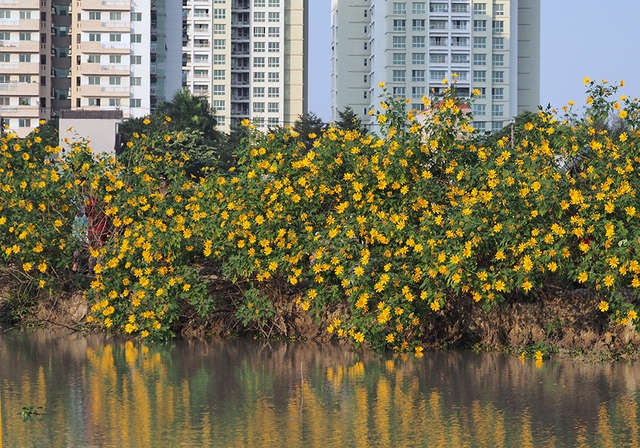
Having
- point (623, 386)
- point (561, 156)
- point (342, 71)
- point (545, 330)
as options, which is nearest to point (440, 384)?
point (623, 386)

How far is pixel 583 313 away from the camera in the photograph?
1468cm

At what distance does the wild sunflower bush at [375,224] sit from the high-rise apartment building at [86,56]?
92.6 m

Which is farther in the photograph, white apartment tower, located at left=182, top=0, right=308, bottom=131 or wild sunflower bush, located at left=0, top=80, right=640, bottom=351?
white apartment tower, located at left=182, top=0, right=308, bottom=131

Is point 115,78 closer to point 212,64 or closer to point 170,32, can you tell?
point 170,32

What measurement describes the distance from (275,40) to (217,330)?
120431 millimetres

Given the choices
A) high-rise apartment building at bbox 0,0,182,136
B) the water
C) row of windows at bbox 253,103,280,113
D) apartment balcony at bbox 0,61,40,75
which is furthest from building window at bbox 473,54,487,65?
the water

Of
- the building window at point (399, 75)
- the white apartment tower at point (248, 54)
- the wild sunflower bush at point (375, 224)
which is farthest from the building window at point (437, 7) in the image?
the wild sunflower bush at point (375, 224)

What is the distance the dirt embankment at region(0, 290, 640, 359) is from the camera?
575 inches

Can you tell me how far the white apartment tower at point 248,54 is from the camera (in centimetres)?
13262

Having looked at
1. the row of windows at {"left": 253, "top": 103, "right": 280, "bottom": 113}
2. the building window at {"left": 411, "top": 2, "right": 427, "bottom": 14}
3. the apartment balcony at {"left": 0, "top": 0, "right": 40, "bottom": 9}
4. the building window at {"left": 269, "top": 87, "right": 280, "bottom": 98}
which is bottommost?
the row of windows at {"left": 253, "top": 103, "right": 280, "bottom": 113}

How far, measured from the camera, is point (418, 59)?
390 feet

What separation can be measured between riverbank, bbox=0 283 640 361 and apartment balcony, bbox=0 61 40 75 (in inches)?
4084

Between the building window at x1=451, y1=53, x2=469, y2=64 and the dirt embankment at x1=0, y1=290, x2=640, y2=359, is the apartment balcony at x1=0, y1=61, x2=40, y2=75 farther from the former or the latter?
the dirt embankment at x1=0, y1=290, x2=640, y2=359

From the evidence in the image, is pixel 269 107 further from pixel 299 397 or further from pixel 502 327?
pixel 299 397
